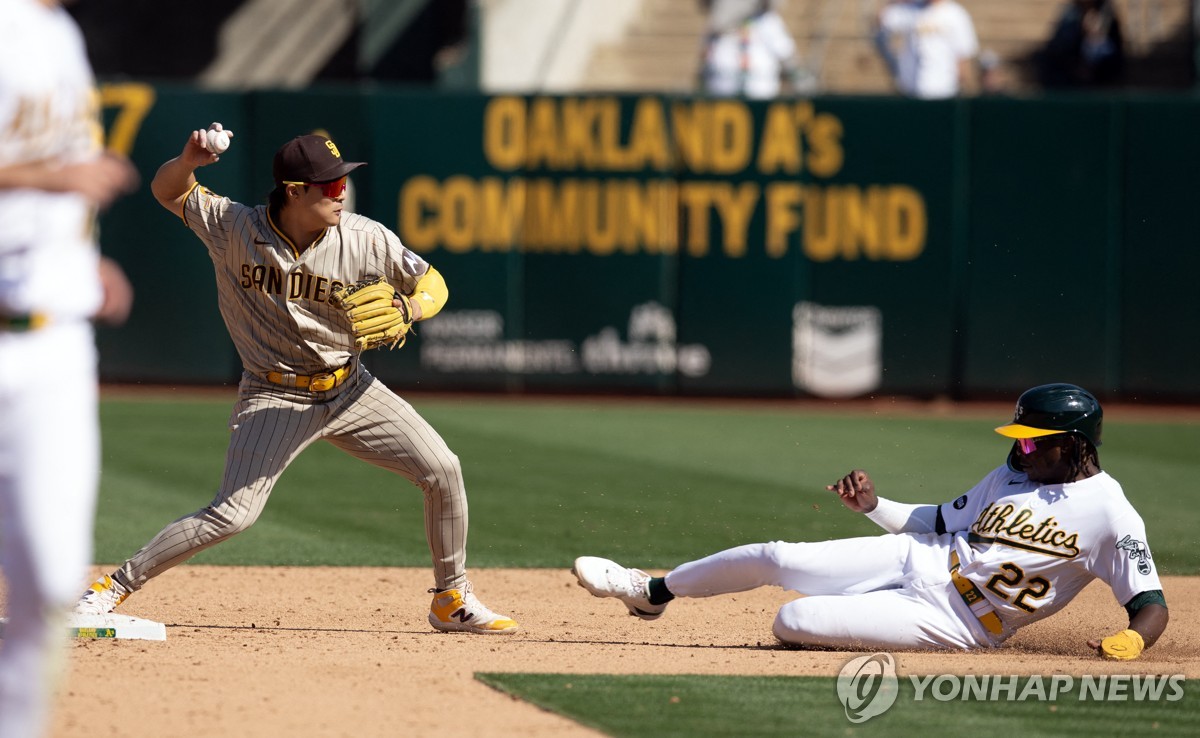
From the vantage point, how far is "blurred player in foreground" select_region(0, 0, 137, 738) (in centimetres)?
338

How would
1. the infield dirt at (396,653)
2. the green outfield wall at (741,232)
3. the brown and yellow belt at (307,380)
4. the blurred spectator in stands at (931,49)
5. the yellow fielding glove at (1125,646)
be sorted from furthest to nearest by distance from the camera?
the blurred spectator in stands at (931,49), the green outfield wall at (741,232), the brown and yellow belt at (307,380), the yellow fielding glove at (1125,646), the infield dirt at (396,653)

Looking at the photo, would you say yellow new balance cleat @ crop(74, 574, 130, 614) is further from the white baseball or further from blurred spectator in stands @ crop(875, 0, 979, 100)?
blurred spectator in stands @ crop(875, 0, 979, 100)

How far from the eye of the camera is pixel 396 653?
222 inches

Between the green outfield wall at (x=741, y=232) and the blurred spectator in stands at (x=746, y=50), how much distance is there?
1.30 meters

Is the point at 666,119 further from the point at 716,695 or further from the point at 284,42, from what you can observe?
the point at 716,695

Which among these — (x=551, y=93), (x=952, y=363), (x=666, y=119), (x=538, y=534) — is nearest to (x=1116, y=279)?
(x=952, y=363)

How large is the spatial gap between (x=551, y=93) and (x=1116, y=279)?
17.4ft

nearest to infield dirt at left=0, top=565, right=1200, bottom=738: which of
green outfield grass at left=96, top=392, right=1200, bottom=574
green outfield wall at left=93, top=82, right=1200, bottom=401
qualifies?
green outfield grass at left=96, top=392, right=1200, bottom=574

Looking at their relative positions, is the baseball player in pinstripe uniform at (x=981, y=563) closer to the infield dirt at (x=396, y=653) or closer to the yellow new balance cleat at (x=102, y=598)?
the infield dirt at (x=396, y=653)

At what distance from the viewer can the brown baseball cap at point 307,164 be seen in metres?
5.65

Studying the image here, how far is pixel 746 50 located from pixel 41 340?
13204 mm

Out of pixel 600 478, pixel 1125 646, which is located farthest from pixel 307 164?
pixel 600 478

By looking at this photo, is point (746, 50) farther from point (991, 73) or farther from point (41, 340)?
point (41, 340)

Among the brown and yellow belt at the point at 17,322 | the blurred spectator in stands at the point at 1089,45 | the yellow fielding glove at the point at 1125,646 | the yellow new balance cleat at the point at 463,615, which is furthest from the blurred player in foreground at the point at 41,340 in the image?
the blurred spectator in stands at the point at 1089,45
